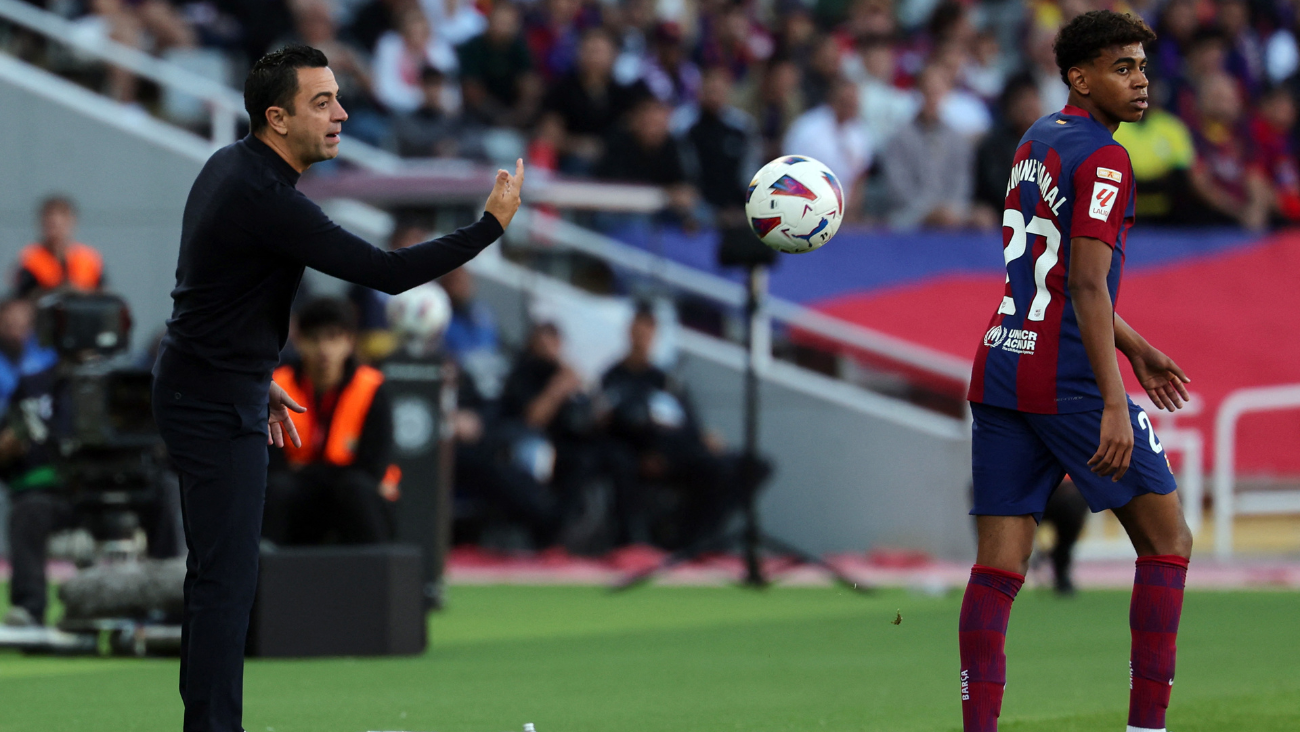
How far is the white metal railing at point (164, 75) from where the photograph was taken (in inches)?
666

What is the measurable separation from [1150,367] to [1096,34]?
1.14m

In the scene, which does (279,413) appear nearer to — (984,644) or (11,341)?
(984,644)

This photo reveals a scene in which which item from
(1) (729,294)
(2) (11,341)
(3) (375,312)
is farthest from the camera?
(1) (729,294)

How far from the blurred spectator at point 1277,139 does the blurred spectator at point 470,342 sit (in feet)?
27.4

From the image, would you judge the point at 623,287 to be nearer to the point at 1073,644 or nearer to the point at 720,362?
the point at 720,362

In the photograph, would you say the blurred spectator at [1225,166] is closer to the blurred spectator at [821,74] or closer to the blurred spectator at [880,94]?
the blurred spectator at [880,94]

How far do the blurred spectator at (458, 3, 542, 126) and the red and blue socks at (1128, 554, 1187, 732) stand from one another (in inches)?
506

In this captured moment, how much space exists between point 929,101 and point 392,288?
1253cm

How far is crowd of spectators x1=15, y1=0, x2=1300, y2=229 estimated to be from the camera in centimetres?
1738

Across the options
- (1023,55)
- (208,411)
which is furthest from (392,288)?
(1023,55)

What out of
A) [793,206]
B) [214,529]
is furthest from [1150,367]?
[214,529]

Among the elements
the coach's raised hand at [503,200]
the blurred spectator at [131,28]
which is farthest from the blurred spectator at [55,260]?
the coach's raised hand at [503,200]

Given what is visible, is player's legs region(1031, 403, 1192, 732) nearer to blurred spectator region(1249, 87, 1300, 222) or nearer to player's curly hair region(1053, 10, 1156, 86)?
player's curly hair region(1053, 10, 1156, 86)

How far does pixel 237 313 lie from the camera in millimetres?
5656
